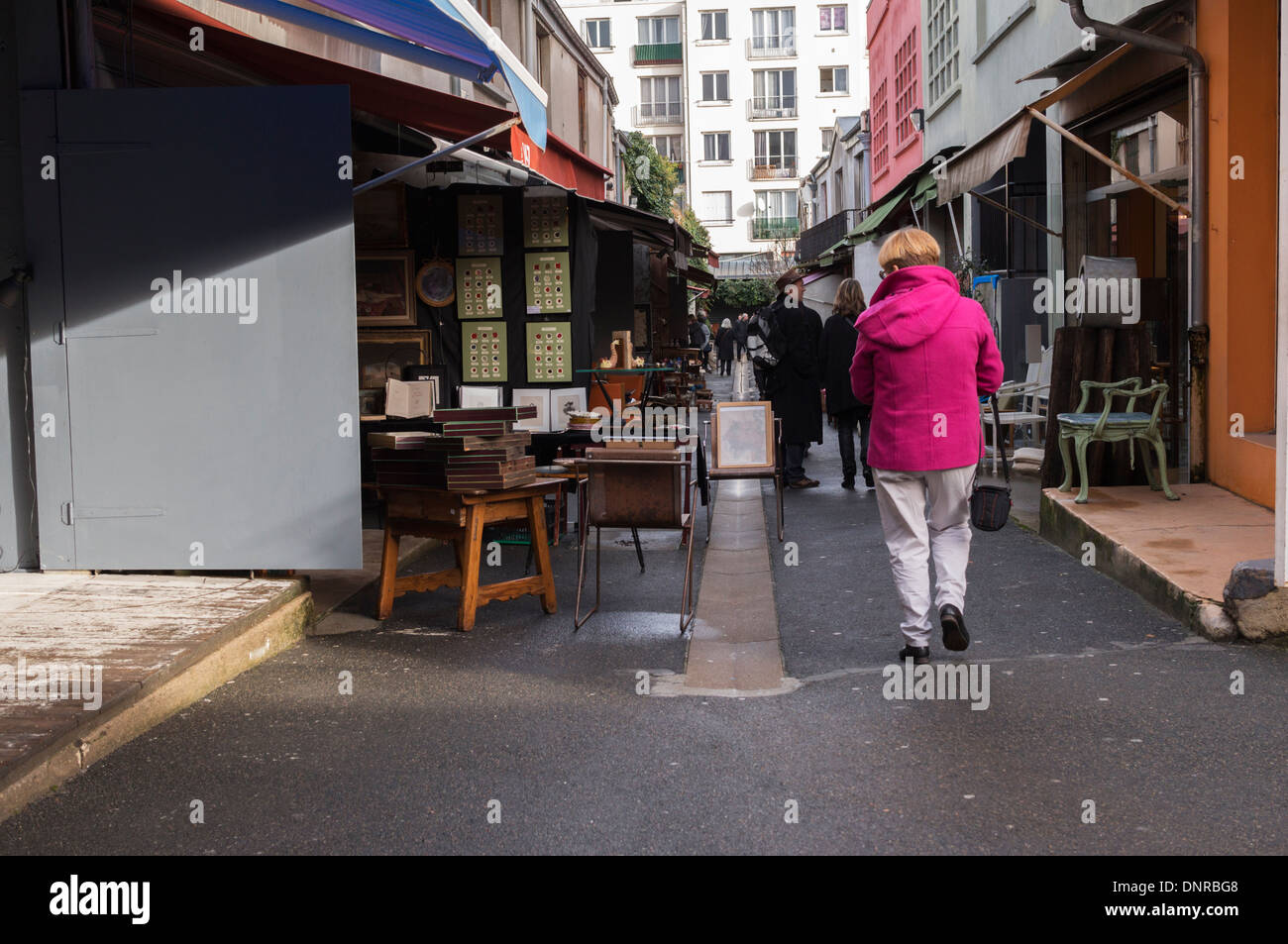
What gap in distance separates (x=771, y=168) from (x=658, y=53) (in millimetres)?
7133

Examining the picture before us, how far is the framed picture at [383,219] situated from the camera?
1024 centimetres

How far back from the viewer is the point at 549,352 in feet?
34.4

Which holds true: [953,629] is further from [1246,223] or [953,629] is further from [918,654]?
[1246,223]

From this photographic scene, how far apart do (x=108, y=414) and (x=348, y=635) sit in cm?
168

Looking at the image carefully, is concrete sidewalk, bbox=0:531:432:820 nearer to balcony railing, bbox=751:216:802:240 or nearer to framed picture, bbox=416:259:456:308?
framed picture, bbox=416:259:456:308

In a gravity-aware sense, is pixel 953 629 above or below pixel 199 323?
below

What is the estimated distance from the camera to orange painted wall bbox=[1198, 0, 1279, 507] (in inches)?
336

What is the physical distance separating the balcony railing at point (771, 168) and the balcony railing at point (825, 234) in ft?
38.3

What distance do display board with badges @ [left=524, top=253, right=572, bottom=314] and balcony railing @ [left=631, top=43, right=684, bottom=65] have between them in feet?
159

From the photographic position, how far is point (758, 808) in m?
3.84

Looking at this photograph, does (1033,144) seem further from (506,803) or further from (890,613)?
(506,803)

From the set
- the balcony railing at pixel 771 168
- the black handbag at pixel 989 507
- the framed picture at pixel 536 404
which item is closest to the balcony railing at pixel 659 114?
the balcony railing at pixel 771 168

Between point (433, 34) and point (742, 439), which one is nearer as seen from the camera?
point (433, 34)

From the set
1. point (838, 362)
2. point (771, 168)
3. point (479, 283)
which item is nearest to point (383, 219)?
point (479, 283)
